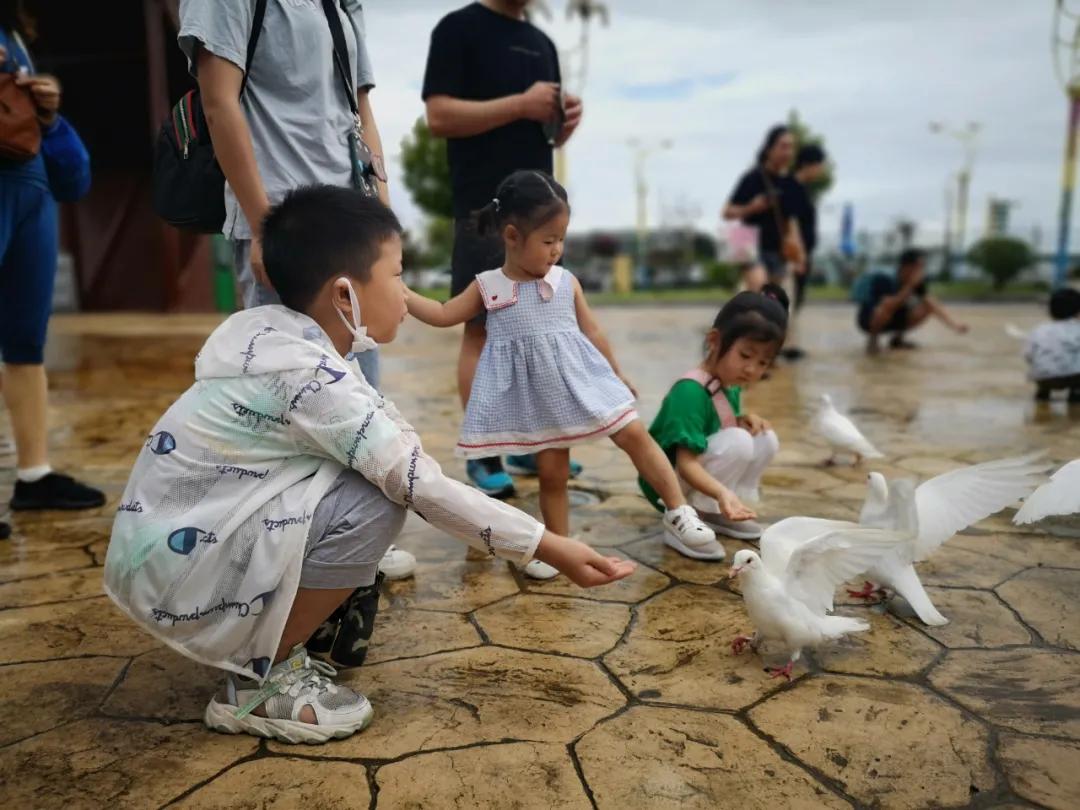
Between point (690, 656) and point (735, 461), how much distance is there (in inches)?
36.3

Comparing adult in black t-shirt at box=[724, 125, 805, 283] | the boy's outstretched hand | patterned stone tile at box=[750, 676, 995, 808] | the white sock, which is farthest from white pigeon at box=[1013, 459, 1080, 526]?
adult in black t-shirt at box=[724, 125, 805, 283]

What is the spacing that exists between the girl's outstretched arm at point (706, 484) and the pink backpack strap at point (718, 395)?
0.18m

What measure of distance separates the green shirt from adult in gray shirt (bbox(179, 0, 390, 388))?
1.24 metres

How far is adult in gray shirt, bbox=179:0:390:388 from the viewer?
2035 mm

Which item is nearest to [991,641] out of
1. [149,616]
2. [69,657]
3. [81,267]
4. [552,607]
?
[552,607]

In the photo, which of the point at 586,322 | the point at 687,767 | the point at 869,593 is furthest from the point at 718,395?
the point at 687,767

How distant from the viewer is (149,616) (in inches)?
62.9

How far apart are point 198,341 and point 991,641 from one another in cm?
967

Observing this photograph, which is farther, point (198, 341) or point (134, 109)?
point (134, 109)

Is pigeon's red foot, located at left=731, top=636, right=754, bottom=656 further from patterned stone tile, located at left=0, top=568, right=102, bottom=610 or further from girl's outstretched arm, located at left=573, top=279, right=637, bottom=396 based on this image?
patterned stone tile, located at left=0, top=568, right=102, bottom=610

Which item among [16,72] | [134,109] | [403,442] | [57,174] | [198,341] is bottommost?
[198,341]

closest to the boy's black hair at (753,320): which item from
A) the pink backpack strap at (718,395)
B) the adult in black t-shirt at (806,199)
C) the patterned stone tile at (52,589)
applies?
the pink backpack strap at (718,395)

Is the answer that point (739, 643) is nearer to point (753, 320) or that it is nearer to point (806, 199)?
point (753, 320)

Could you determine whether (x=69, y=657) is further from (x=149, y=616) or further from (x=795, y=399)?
(x=795, y=399)
